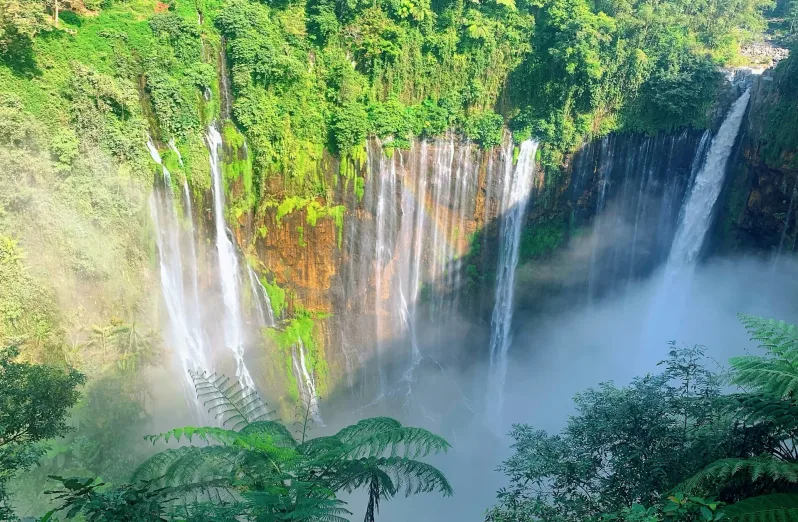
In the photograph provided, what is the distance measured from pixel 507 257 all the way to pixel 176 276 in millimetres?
10106

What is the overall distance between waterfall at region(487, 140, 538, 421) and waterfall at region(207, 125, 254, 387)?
821cm

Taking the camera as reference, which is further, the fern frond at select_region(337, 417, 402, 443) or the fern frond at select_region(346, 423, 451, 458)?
the fern frond at select_region(337, 417, 402, 443)

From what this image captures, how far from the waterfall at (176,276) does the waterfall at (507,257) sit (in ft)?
30.9

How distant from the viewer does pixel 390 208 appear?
18.5m

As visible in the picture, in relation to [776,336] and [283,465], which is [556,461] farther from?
[283,465]

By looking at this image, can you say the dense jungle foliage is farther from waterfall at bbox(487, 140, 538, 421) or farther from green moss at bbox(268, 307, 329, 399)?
waterfall at bbox(487, 140, 538, 421)

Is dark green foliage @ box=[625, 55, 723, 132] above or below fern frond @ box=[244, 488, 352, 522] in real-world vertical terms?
above

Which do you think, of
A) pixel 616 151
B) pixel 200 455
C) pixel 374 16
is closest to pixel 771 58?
pixel 616 151

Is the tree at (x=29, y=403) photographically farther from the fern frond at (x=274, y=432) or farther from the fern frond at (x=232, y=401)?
the fern frond at (x=274, y=432)

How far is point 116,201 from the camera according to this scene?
14.1 metres

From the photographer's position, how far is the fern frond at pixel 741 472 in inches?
206

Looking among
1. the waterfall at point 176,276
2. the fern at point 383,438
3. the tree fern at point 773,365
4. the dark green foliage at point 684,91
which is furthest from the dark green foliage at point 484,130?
the fern at point 383,438

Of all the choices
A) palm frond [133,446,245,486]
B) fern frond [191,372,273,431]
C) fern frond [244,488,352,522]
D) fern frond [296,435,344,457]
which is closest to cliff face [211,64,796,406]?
fern frond [191,372,273,431]

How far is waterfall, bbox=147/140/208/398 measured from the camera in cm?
1513
